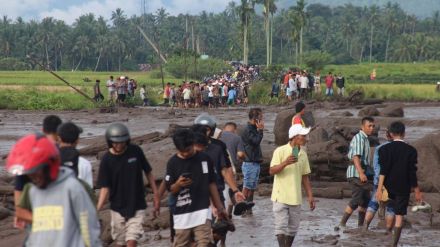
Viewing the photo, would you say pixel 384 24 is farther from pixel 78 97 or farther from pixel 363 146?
pixel 363 146

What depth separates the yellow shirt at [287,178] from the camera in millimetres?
9758

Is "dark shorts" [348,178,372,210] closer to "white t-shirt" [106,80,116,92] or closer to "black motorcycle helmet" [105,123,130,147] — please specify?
"black motorcycle helmet" [105,123,130,147]

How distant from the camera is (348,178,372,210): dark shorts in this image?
38.0 feet

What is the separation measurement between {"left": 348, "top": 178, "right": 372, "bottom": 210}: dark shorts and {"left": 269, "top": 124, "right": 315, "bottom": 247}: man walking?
5.82 feet

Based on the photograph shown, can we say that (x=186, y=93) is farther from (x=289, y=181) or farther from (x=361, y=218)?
(x=289, y=181)

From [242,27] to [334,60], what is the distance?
127ft

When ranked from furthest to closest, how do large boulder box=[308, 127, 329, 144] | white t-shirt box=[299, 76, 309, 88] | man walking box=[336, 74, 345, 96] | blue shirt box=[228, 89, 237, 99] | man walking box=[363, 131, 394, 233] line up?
man walking box=[336, 74, 345, 96] → blue shirt box=[228, 89, 237, 99] → white t-shirt box=[299, 76, 309, 88] → large boulder box=[308, 127, 329, 144] → man walking box=[363, 131, 394, 233]

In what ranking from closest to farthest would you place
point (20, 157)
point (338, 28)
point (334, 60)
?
1. point (20, 157)
2. point (334, 60)
3. point (338, 28)

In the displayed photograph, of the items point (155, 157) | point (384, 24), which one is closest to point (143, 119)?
point (155, 157)

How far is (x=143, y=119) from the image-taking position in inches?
1366

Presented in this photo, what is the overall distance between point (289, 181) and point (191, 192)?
1.91 m

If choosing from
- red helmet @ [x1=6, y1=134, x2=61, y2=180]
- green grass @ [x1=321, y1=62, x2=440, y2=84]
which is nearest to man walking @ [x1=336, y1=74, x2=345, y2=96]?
green grass @ [x1=321, y1=62, x2=440, y2=84]

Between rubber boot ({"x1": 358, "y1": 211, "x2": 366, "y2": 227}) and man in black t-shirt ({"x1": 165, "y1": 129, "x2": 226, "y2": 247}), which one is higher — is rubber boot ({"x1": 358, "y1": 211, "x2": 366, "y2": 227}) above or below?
below

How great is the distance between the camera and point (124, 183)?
827 centimetres
